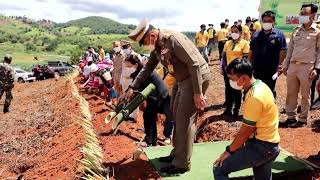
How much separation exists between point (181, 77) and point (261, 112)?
1307 millimetres

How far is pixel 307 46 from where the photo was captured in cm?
659

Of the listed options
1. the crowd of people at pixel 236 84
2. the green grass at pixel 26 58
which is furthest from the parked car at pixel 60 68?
the crowd of people at pixel 236 84

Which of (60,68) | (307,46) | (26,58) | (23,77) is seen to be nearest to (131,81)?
(307,46)

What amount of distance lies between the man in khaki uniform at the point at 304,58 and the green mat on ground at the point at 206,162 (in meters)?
1.76

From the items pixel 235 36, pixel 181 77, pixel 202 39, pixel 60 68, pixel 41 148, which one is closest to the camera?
pixel 181 77

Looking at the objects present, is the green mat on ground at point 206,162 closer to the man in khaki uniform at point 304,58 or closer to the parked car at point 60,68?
the man in khaki uniform at point 304,58

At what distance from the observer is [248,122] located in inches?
141

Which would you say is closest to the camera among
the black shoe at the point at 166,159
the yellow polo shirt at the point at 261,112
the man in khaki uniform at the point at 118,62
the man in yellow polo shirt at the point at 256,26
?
the yellow polo shirt at the point at 261,112

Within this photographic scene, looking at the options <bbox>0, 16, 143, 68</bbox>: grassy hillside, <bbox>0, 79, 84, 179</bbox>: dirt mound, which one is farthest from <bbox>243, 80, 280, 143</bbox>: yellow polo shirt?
<bbox>0, 16, 143, 68</bbox>: grassy hillside

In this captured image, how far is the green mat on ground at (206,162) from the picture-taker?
15.5 feet

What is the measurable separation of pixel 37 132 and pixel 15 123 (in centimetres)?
241

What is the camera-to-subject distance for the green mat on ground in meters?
4.72

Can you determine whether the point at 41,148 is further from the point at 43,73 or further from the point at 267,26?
the point at 43,73

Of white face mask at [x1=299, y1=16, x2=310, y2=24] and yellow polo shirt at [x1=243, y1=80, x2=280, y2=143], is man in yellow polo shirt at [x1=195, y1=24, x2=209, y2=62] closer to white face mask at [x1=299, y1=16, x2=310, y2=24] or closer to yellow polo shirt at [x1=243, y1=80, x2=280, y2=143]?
white face mask at [x1=299, y1=16, x2=310, y2=24]
